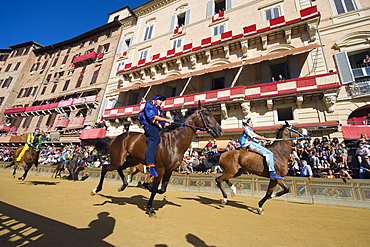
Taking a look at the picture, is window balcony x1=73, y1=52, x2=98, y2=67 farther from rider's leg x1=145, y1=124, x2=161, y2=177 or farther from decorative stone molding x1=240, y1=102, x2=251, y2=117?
rider's leg x1=145, y1=124, x2=161, y2=177

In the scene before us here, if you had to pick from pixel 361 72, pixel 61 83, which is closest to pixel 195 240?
pixel 361 72

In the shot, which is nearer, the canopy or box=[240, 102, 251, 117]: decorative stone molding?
the canopy

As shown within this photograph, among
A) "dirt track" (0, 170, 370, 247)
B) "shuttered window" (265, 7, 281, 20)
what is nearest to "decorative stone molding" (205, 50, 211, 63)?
"shuttered window" (265, 7, 281, 20)

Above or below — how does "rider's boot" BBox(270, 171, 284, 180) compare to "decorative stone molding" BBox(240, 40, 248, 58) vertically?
below

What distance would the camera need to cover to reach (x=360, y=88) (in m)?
11.4

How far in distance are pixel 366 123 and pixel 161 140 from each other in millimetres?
14544

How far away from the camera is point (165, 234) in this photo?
245 centimetres

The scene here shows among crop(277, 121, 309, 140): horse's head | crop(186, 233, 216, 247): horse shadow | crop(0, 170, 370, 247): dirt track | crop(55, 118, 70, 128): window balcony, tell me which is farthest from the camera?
crop(55, 118, 70, 128): window balcony

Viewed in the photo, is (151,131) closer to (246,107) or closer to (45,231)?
(45,231)

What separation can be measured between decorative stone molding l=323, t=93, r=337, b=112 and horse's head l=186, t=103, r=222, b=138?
11.6 m

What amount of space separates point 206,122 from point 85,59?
3403 cm

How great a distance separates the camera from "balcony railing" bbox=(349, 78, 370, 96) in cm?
1126

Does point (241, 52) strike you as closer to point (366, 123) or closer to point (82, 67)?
point (366, 123)

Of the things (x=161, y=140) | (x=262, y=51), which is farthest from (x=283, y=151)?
(x=262, y=51)
